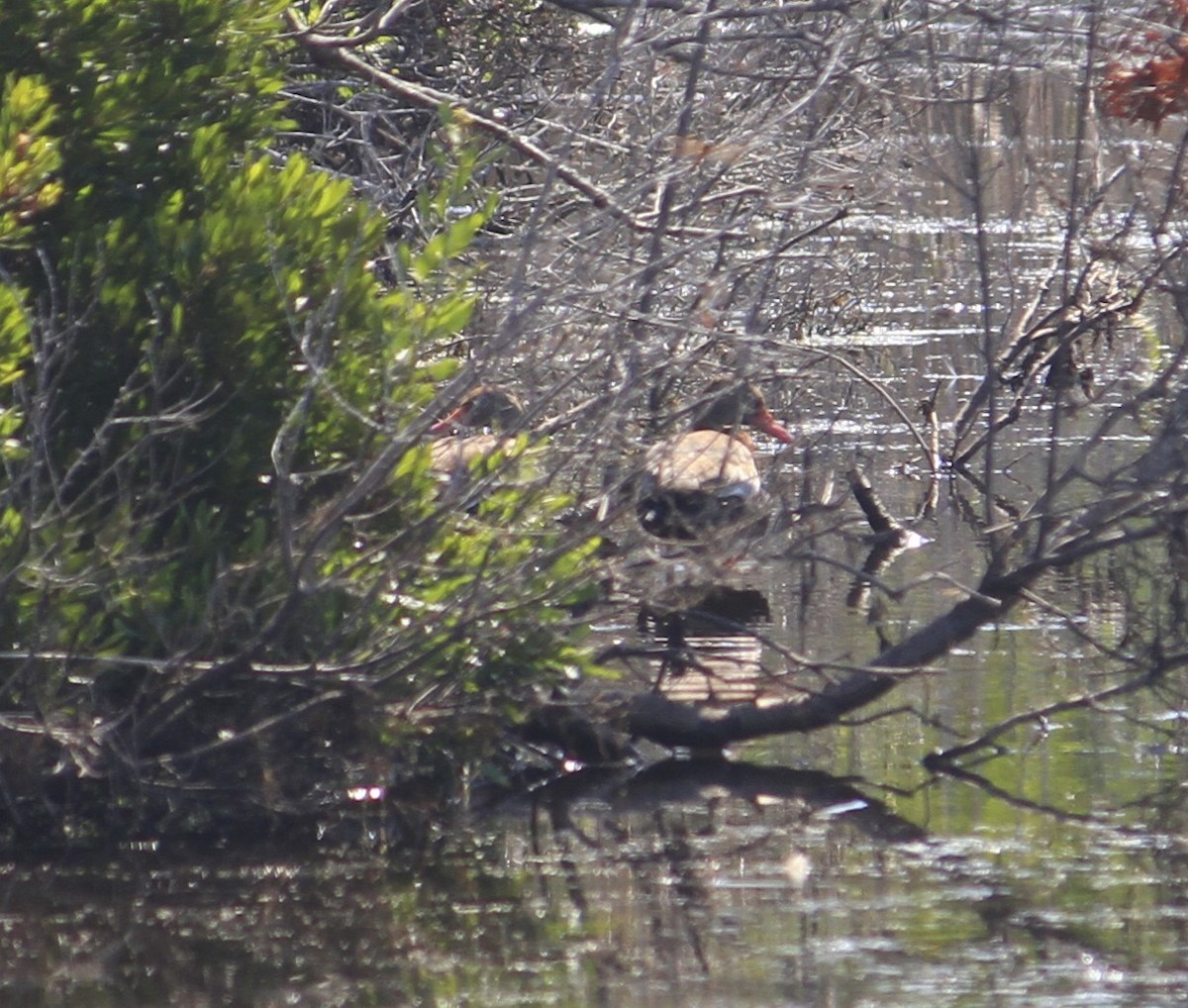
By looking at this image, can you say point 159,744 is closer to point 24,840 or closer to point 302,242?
point 24,840

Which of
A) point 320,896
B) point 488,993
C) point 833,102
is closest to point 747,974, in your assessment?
point 488,993

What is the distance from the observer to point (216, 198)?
6.75 m

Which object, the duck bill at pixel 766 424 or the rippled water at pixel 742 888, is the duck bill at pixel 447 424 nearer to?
the rippled water at pixel 742 888

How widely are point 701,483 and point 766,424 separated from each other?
3226mm

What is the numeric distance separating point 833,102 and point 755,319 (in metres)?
1.81

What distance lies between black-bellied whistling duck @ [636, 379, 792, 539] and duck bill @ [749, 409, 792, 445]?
0.54 feet

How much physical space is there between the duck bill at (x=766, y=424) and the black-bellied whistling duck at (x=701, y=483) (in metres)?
0.16

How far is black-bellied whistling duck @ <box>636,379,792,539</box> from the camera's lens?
23.7 feet

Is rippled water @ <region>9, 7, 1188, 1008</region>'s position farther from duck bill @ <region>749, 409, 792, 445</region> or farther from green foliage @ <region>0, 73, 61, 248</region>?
duck bill @ <region>749, 409, 792, 445</region>

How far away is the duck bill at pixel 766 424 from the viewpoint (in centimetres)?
1170

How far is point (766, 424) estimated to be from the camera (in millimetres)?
12164

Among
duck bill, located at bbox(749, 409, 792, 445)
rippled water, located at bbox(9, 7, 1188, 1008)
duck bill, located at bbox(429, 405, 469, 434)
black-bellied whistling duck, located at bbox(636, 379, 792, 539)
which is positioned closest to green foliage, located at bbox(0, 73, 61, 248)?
duck bill, located at bbox(429, 405, 469, 434)

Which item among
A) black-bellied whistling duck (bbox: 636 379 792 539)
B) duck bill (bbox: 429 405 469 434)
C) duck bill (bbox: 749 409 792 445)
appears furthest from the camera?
duck bill (bbox: 749 409 792 445)

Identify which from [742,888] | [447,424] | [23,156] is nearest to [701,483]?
[447,424]
